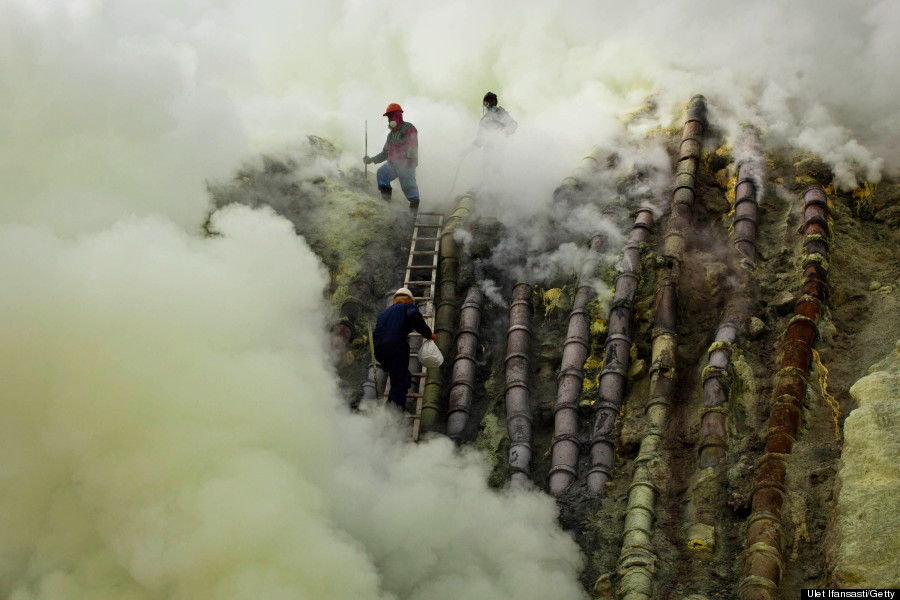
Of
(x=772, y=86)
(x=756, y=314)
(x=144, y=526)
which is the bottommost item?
(x=144, y=526)

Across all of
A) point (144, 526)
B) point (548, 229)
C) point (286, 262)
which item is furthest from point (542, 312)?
point (144, 526)

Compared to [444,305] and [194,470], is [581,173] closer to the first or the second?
[444,305]

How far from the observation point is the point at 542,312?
355 inches

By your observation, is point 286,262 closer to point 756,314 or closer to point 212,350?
point 212,350

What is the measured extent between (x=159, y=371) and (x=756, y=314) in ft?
17.7

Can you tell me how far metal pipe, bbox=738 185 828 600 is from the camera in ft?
17.8

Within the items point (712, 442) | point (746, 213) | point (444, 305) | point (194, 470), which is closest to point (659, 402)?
point (712, 442)

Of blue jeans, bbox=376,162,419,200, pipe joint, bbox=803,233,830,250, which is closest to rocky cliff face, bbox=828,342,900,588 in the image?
pipe joint, bbox=803,233,830,250

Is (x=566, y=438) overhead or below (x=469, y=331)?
below

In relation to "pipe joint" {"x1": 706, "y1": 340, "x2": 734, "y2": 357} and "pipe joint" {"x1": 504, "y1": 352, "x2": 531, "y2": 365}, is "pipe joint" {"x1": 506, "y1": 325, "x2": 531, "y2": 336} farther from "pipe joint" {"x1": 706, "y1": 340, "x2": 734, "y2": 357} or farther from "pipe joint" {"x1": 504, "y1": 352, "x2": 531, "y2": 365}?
"pipe joint" {"x1": 706, "y1": 340, "x2": 734, "y2": 357}

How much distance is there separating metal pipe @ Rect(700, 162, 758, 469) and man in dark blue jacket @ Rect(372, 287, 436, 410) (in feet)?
8.92

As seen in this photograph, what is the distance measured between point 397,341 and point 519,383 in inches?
52.1

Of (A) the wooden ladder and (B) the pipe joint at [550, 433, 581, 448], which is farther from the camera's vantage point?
(A) the wooden ladder

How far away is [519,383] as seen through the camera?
8211mm
